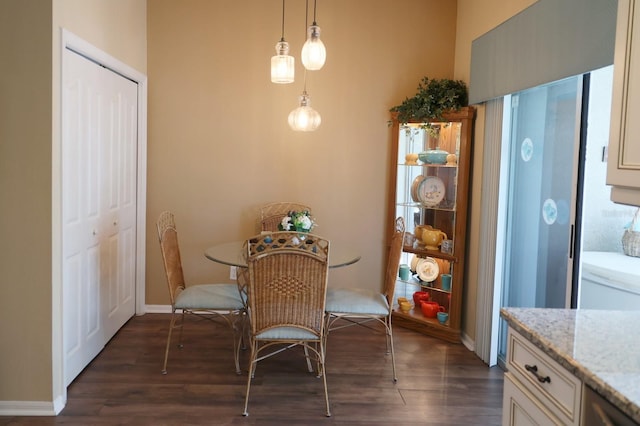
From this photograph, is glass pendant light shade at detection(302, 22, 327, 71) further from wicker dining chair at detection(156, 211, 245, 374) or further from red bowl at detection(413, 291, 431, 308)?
red bowl at detection(413, 291, 431, 308)

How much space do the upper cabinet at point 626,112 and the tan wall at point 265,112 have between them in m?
2.98

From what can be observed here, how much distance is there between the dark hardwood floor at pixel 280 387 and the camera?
2.84 meters

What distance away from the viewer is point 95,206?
3465mm

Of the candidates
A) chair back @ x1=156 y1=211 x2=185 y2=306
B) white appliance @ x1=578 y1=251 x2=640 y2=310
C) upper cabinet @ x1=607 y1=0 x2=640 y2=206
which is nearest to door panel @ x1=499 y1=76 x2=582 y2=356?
white appliance @ x1=578 y1=251 x2=640 y2=310

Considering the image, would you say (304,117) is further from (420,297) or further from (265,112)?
(420,297)

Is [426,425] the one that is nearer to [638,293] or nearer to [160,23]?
[638,293]

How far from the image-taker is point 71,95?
3002 mm

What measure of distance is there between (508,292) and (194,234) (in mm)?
2672

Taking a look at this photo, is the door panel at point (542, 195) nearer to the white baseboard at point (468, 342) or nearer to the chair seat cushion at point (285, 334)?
the white baseboard at point (468, 342)

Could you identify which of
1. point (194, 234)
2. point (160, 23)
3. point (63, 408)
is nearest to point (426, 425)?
point (63, 408)

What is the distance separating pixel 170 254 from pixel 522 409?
2.44 metres

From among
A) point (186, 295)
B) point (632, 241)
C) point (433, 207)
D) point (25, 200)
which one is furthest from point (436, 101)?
point (25, 200)

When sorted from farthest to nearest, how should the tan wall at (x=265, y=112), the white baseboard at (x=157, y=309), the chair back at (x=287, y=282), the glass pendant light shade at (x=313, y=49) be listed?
the white baseboard at (x=157, y=309), the tan wall at (x=265, y=112), the glass pendant light shade at (x=313, y=49), the chair back at (x=287, y=282)

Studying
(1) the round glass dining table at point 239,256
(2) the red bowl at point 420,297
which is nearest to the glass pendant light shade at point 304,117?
(1) the round glass dining table at point 239,256
